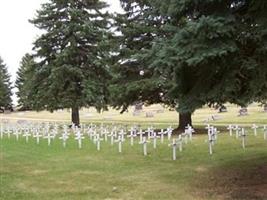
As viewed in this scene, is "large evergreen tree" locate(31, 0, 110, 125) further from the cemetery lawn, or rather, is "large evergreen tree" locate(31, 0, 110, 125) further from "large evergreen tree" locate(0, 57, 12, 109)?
"large evergreen tree" locate(0, 57, 12, 109)

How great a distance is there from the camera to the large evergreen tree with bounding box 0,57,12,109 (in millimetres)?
86575

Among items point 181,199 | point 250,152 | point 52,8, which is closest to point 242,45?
point 181,199

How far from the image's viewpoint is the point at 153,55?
12453 millimetres

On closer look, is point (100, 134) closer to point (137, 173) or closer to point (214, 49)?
point (137, 173)

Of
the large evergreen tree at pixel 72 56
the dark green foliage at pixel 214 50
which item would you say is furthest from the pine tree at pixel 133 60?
the dark green foliage at pixel 214 50

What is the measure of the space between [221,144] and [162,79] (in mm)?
8110

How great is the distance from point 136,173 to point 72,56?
1095 inches

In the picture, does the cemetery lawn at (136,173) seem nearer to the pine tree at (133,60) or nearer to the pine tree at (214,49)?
the pine tree at (214,49)

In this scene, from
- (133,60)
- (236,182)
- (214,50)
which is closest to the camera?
(214,50)

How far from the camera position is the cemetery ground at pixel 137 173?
11.4 meters

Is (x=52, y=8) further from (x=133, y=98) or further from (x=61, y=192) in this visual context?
(x=61, y=192)

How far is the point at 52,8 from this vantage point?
42312 mm

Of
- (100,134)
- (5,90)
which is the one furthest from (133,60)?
(5,90)

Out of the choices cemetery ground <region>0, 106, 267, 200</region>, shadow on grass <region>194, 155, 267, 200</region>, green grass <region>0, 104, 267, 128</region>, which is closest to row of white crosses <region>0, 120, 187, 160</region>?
cemetery ground <region>0, 106, 267, 200</region>
